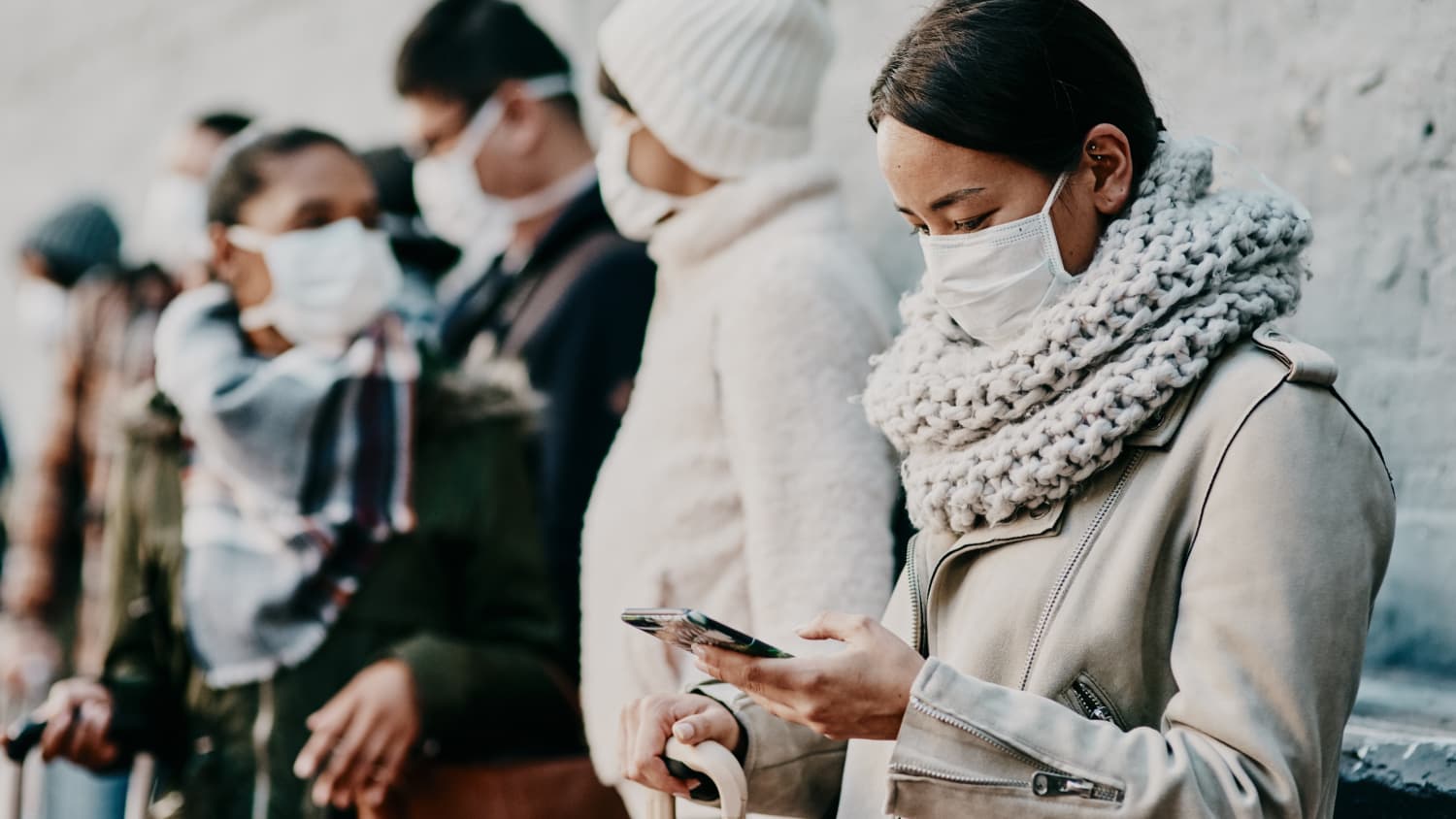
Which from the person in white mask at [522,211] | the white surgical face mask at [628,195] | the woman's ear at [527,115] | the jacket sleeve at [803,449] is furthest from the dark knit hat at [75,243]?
the jacket sleeve at [803,449]

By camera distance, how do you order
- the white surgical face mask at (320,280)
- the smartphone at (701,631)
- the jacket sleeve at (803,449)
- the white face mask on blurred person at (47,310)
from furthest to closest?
the white face mask on blurred person at (47,310) < the white surgical face mask at (320,280) < the jacket sleeve at (803,449) < the smartphone at (701,631)

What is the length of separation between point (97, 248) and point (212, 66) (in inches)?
61.7

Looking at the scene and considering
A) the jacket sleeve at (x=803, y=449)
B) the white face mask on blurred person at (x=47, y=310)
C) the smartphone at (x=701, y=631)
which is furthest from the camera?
the white face mask on blurred person at (x=47, y=310)

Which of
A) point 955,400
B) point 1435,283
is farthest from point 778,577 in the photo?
point 1435,283

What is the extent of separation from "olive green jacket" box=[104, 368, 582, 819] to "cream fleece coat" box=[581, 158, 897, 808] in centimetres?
27

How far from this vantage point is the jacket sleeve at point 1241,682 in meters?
1.51

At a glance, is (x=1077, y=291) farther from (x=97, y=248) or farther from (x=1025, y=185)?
(x=97, y=248)

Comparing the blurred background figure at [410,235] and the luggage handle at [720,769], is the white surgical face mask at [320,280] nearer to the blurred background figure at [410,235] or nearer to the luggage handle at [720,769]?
the blurred background figure at [410,235]

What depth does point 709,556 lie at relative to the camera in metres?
2.66

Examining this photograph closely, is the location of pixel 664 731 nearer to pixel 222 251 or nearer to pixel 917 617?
pixel 917 617

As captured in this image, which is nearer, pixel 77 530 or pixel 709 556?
pixel 709 556

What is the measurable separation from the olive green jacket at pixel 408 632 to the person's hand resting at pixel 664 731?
1073mm

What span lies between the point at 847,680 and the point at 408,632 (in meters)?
1.68

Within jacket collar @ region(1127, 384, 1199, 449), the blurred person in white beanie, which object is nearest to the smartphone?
jacket collar @ region(1127, 384, 1199, 449)
